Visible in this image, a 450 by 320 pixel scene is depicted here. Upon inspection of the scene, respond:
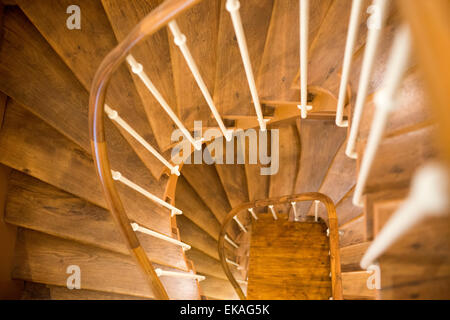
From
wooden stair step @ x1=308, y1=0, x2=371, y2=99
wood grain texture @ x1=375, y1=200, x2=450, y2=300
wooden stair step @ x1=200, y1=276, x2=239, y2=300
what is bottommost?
wooden stair step @ x1=200, y1=276, x2=239, y2=300

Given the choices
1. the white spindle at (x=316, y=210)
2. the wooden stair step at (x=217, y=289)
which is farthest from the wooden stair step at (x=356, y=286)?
the wooden stair step at (x=217, y=289)

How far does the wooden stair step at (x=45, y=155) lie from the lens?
209 centimetres

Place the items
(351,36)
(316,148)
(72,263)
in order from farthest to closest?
(316,148), (72,263), (351,36)

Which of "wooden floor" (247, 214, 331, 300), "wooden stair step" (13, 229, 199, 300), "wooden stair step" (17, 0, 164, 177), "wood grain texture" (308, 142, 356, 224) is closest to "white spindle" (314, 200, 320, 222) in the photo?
"wooden floor" (247, 214, 331, 300)

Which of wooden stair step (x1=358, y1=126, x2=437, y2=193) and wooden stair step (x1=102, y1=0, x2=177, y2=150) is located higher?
wooden stair step (x1=102, y1=0, x2=177, y2=150)

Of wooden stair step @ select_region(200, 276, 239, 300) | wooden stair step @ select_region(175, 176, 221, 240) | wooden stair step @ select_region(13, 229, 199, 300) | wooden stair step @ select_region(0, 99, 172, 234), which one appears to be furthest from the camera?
wooden stair step @ select_region(200, 276, 239, 300)

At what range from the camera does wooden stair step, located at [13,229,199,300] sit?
2262 mm

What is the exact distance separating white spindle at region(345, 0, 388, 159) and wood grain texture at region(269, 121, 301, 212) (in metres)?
1.83

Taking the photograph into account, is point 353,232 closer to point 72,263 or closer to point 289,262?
point 289,262

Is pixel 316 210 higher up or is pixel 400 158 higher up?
pixel 316 210

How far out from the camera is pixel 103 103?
5.17ft

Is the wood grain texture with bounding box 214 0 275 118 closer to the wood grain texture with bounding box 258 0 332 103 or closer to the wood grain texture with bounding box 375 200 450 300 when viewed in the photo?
the wood grain texture with bounding box 258 0 332 103

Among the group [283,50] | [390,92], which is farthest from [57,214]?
[390,92]

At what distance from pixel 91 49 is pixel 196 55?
2.24ft
